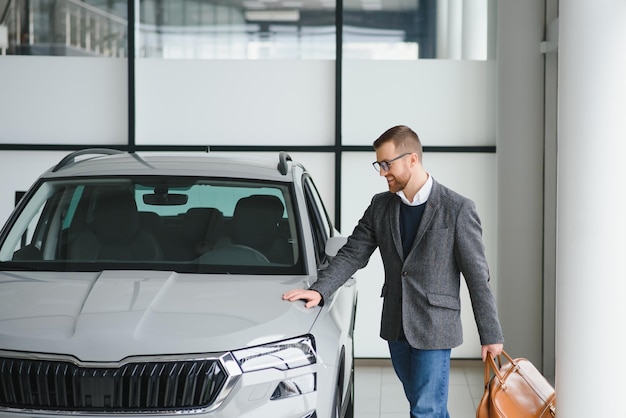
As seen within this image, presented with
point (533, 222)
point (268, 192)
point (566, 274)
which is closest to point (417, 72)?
point (533, 222)

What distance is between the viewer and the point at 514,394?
11.6ft

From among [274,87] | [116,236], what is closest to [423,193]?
[116,236]

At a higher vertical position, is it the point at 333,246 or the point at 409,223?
the point at 409,223

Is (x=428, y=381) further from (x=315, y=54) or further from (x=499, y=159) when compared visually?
(x=315, y=54)

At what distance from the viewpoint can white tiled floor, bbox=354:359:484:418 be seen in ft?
19.7

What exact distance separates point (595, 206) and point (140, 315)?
1692 mm

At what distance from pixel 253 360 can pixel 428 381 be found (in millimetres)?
696

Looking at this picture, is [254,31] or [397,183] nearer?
[397,183]

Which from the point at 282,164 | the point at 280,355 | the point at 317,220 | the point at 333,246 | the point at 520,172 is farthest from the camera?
the point at 520,172

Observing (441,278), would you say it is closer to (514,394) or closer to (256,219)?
(514,394)

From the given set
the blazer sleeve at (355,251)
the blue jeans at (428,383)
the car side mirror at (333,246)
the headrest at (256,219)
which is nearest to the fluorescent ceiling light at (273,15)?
the headrest at (256,219)

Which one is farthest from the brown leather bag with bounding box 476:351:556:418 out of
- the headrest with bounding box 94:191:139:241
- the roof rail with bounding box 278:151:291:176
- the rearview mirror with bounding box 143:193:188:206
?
Answer: the headrest with bounding box 94:191:139:241

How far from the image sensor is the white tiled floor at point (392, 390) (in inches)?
236

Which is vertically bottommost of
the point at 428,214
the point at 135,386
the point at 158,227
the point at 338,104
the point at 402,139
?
the point at 135,386
